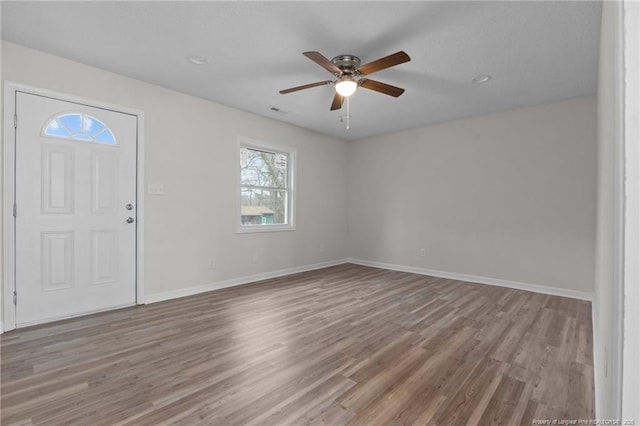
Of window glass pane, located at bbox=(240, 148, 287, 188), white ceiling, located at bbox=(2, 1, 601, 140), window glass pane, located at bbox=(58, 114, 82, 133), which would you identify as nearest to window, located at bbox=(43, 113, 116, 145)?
window glass pane, located at bbox=(58, 114, 82, 133)

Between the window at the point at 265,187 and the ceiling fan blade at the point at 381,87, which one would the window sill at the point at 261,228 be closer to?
the window at the point at 265,187

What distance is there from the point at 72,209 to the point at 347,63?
3148 millimetres

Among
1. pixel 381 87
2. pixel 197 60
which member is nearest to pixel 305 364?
pixel 381 87

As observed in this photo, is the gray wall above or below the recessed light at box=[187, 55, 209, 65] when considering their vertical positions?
Result: below

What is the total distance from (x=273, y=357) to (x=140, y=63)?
313 centimetres

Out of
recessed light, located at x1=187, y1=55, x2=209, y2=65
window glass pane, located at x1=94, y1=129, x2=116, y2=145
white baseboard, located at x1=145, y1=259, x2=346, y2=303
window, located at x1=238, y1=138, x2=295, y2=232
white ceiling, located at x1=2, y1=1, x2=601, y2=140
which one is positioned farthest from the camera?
window, located at x1=238, y1=138, x2=295, y2=232

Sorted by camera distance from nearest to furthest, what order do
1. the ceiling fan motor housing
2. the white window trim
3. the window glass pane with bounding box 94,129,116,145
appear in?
the ceiling fan motor housing
the window glass pane with bounding box 94,129,116,145
the white window trim

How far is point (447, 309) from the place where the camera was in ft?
10.7

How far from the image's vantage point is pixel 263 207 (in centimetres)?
485

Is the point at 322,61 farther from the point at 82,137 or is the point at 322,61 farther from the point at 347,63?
the point at 82,137

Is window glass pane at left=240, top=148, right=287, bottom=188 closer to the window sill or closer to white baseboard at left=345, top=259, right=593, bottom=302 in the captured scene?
the window sill

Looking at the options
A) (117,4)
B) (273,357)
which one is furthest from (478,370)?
(117,4)

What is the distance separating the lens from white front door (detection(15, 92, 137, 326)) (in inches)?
108

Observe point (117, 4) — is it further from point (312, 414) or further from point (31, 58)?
point (312, 414)
